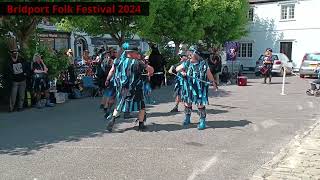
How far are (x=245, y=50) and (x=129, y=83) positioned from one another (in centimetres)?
3178

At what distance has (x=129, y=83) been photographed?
27.7 ft

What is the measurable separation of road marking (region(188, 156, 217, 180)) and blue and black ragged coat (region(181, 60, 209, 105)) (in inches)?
93.6

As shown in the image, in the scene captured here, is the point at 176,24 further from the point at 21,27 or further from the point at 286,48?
the point at 286,48

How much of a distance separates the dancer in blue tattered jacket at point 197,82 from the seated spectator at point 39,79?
5.17 metres

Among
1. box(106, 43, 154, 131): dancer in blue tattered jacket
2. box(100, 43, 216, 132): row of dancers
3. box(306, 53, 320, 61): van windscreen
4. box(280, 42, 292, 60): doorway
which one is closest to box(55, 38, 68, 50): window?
box(280, 42, 292, 60): doorway

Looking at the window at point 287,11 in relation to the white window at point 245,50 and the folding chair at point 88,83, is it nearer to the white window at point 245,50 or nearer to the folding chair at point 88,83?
the white window at point 245,50

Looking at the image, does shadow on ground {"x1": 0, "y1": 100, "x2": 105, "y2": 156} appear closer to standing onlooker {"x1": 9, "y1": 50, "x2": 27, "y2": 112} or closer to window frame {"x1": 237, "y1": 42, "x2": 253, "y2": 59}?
standing onlooker {"x1": 9, "y1": 50, "x2": 27, "y2": 112}

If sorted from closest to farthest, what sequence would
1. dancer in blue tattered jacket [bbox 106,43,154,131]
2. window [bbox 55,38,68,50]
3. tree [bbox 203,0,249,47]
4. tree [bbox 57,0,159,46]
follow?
dancer in blue tattered jacket [bbox 106,43,154,131], tree [bbox 57,0,159,46], tree [bbox 203,0,249,47], window [bbox 55,38,68,50]

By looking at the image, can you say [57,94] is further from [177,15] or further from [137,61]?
[177,15]

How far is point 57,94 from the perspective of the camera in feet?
44.7

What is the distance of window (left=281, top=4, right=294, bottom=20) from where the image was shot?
35594 mm

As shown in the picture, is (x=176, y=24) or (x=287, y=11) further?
(x=287, y=11)

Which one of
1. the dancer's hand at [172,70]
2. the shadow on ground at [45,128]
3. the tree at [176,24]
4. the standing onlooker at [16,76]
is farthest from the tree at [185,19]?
the dancer's hand at [172,70]

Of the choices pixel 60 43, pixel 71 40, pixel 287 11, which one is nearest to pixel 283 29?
pixel 287 11
